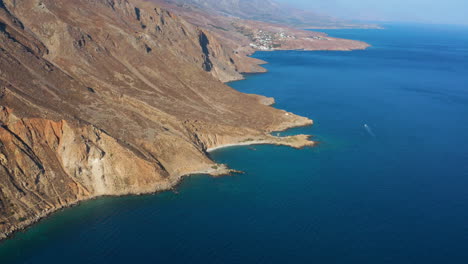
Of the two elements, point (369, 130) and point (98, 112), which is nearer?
point (98, 112)

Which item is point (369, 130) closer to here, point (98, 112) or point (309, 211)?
point (309, 211)

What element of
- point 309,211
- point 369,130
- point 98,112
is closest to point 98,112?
point 98,112

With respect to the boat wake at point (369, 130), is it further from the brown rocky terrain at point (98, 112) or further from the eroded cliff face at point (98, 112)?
the eroded cliff face at point (98, 112)

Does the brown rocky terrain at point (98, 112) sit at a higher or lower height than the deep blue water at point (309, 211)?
higher

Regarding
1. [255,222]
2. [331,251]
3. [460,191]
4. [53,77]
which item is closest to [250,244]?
[255,222]

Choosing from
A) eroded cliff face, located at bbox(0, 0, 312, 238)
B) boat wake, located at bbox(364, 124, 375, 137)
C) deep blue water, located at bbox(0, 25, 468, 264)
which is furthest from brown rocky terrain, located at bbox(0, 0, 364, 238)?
boat wake, located at bbox(364, 124, 375, 137)

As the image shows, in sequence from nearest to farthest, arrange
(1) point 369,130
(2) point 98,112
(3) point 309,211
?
(3) point 309,211 < (2) point 98,112 < (1) point 369,130

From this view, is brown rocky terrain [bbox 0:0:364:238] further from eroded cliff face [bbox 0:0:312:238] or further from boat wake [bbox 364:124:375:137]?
boat wake [bbox 364:124:375:137]

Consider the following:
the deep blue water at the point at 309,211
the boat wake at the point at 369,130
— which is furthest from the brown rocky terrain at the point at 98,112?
the boat wake at the point at 369,130
